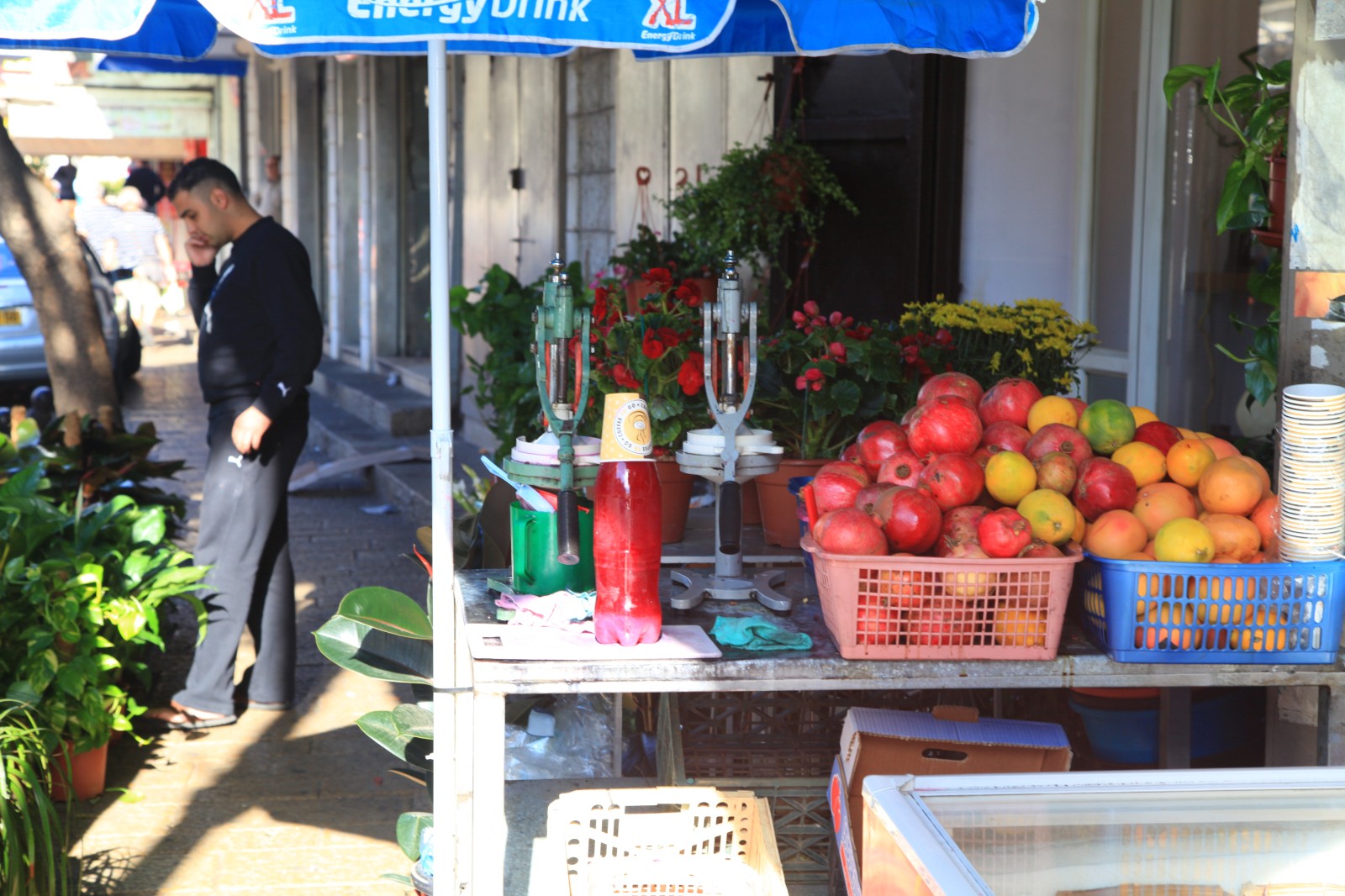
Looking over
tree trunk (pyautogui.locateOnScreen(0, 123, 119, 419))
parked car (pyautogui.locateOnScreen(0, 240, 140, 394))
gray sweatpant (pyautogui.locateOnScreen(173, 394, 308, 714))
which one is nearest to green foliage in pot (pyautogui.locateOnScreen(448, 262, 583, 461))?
gray sweatpant (pyautogui.locateOnScreen(173, 394, 308, 714))

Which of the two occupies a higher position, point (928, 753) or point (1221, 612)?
point (1221, 612)

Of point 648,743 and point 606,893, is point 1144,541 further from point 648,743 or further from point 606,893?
point 648,743

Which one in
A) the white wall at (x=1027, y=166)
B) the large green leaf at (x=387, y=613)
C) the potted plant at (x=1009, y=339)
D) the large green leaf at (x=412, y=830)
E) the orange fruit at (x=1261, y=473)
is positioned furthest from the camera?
the white wall at (x=1027, y=166)

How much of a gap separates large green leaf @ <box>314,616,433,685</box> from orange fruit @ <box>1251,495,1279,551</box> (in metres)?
1.68

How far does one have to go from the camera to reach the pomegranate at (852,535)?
2.31 meters

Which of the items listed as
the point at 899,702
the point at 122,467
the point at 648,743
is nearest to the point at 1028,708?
the point at 899,702

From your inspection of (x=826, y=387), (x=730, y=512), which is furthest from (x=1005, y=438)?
(x=826, y=387)

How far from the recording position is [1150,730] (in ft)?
10.3

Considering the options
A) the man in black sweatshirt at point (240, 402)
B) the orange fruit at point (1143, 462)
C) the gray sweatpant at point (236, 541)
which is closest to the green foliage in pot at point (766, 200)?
the man in black sweatshirt at point (240, 402)

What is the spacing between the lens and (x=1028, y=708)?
3338 mm

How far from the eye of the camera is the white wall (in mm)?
5020

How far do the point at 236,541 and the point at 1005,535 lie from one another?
3086mm

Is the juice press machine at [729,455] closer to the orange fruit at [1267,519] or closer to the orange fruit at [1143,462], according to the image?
the orange fruit at [1143,462]

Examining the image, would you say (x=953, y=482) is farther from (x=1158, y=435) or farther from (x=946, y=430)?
(x=1158, y=435)
